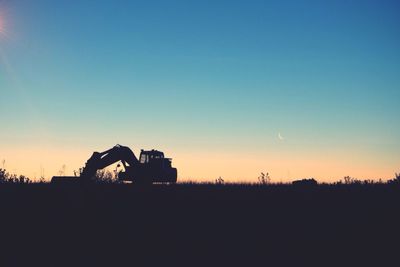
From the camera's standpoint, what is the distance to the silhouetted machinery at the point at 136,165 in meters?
26.3

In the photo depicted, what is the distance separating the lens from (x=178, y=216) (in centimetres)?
1312

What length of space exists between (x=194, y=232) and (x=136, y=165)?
17.3 meters

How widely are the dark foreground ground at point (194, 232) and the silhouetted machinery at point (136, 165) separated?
30.5 feet

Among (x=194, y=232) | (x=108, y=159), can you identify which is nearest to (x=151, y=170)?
(x=108, y=159)

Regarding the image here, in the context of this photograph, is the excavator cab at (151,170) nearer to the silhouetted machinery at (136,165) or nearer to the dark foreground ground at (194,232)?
the silhouetted machinery at (136,165)

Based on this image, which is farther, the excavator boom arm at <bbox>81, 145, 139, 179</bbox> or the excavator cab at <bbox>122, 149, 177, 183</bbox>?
the excavator cab at <bbox>122, 149, 177, 183</bbox>

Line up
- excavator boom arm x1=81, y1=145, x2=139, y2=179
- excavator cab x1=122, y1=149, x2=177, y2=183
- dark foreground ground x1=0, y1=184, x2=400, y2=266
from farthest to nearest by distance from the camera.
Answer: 1. excavator cab x1=122, y1=149, x2=177, y2=183
2. excavator boom arm x1=81, y1=145, x2=139, y2=179
3. dark foreground ground x1=0, y1=184, x2=400, y2=266

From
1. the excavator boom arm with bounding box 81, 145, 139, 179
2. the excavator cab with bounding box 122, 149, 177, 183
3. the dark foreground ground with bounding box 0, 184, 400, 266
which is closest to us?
the dark foreground ground with bounding box 0, 184, 400, 266

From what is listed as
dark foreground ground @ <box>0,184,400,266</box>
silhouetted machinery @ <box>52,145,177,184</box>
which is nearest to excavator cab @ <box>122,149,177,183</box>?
silhouetted machinery @ <box>52,145,177,184</box>

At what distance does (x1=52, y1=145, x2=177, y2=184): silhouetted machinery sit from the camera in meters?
26.3

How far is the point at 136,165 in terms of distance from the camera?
91.8 ft

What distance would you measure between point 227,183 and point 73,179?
1061 cm

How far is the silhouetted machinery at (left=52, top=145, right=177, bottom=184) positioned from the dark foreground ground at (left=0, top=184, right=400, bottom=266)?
9.31m

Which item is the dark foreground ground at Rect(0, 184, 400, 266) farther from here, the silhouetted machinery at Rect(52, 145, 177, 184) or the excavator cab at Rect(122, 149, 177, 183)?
the excavator cab at Rect(122, 149, 177, 183)
